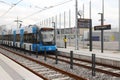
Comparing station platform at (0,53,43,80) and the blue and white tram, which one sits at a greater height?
the blue and white tram

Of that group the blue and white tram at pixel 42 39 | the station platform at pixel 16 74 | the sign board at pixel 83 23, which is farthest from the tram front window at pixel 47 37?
the station platform at pixel 16 74

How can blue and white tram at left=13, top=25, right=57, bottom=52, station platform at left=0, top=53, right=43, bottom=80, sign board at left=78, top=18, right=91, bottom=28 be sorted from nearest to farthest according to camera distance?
station platform at left=0, top=53, right=43, bottom=80 → blue and white tram at left=13, top=25, right=57, bottom=52 → sign board at left=78, top=18, right=91, bottom=28

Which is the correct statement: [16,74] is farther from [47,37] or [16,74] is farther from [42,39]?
[47,37]

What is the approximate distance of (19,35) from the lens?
117 feet

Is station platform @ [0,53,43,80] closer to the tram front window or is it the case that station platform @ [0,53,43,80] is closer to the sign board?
the tram front window

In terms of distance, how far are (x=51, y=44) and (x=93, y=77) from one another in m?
15.5

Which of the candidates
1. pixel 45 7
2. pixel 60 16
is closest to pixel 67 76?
pixel 45 7

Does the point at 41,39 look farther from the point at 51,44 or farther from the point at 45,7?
the point at 45,7

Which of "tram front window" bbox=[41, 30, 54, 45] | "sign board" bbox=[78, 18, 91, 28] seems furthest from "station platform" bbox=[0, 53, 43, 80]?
"sign board" bbox=[78, 18, 91, 28]

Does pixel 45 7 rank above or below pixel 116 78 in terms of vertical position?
above

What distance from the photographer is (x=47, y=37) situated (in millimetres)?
27188

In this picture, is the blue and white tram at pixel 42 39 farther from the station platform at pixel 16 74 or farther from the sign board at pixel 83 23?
the station platform at pixel 16 74

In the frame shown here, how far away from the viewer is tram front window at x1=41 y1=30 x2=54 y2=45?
27.0m

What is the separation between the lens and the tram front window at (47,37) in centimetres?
2705
